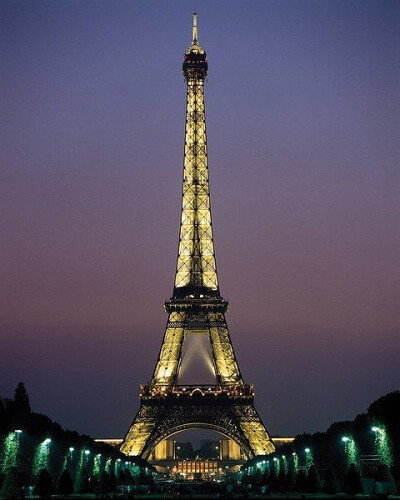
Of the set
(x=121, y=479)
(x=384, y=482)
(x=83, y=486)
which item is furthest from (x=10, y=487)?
(x=121, y=479)

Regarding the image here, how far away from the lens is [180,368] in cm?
12750

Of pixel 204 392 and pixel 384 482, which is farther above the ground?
pixel 204 392

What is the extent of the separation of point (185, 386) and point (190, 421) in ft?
14.1

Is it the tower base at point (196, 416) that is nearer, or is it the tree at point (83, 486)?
the tree at point (83, 486)

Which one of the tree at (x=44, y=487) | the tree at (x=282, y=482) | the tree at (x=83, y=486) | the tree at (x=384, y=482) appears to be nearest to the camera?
the tree at (x=384, y=482)

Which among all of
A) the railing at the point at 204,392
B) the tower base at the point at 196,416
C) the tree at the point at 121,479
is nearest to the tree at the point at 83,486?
the tree at the point at 121,479

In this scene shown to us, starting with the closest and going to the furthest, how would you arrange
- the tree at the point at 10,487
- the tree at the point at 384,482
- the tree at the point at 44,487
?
1. the tree at the point at 384,482
2. the tree at the point at 10,487
3. the tree at the point at 44,487

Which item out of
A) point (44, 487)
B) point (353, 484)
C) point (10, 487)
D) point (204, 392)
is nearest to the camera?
point (10, 487)

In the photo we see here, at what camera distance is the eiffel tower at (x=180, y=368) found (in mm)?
124375

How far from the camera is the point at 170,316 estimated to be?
416 ft

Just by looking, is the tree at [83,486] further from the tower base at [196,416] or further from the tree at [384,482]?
the tower base at [196,416]

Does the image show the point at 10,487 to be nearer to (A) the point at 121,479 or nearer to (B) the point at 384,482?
(B) the point at 384,482

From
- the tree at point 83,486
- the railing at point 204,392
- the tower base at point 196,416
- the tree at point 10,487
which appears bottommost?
the tree at point 10,487

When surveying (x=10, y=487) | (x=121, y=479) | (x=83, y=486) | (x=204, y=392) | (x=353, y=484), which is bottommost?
(x=10, y=487)
